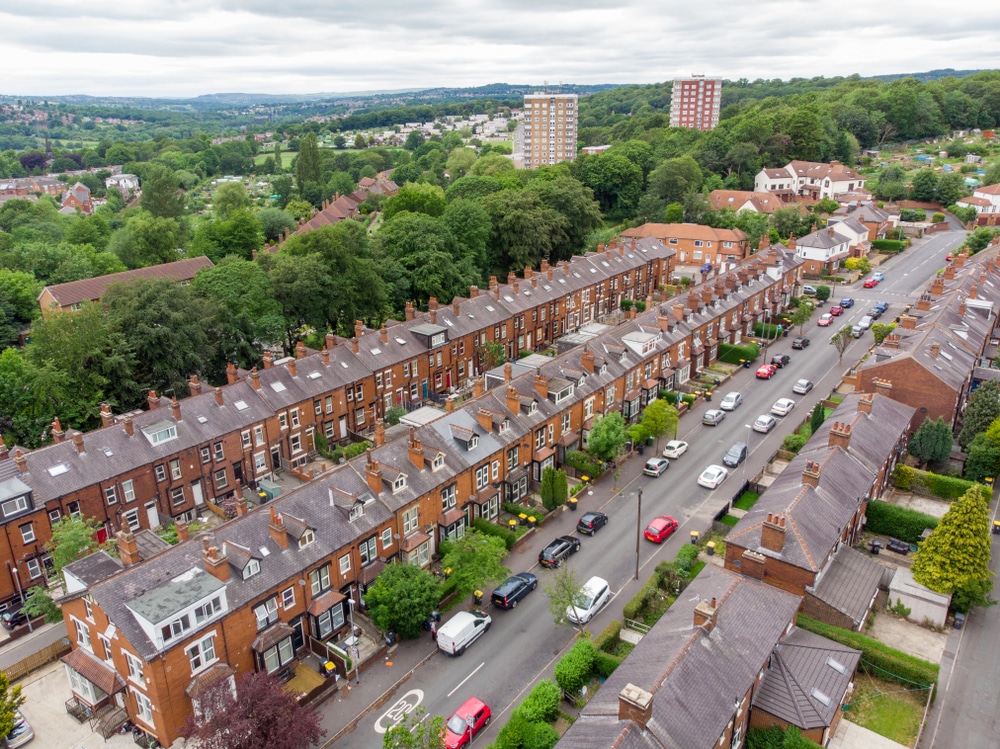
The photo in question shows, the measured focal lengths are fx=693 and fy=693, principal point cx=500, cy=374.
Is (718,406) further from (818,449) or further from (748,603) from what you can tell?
(748,603)

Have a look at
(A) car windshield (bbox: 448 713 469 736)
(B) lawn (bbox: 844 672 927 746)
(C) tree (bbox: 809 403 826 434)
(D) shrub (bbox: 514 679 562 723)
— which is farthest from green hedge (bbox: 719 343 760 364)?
(A) car windshield (bbox: 448 713 469 736)

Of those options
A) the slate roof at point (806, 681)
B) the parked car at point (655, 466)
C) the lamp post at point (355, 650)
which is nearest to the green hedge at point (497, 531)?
the lamp post at point (355, 650)

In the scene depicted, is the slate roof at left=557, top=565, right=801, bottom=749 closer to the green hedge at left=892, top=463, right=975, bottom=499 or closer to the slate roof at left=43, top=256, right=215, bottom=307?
the green hedge at left=892, top=463, right=975, bottom=499

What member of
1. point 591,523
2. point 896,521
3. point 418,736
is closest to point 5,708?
point 418,736

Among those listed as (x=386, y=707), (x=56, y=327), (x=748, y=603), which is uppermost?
(x=56, y=327)

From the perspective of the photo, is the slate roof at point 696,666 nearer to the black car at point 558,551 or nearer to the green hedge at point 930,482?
the black car at point 558,551

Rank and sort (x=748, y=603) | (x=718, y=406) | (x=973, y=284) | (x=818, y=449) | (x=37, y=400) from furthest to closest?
1. (x=973, y=284)
2. (x=718, y=406)
3. (x=37, y=400)
4. (x=818, y=449)
5. (x=748, y=603)

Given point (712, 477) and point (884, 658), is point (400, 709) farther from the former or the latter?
point (712, 477)

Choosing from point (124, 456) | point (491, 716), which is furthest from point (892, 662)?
point (124, 456)
